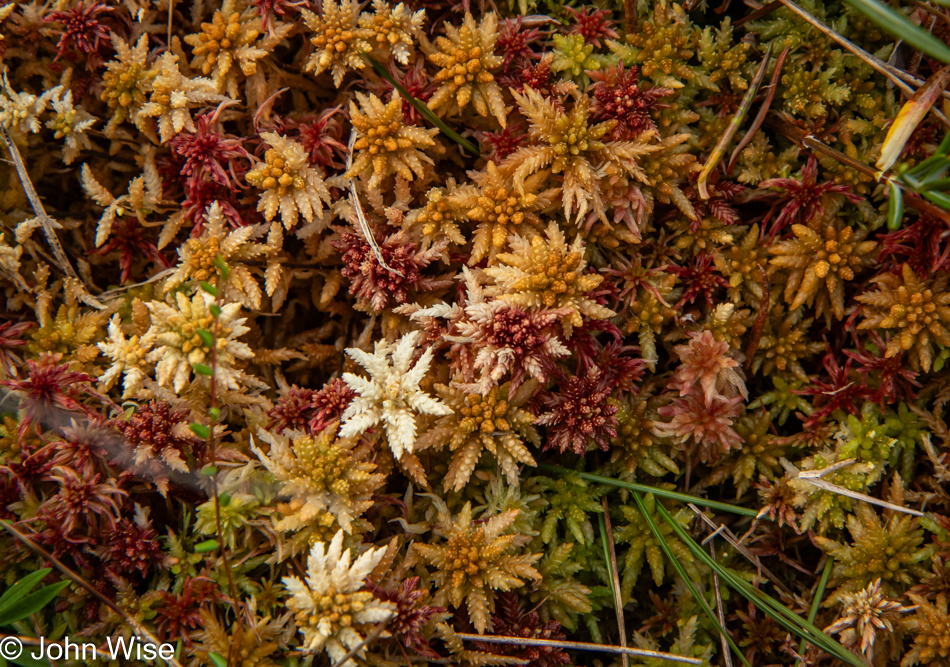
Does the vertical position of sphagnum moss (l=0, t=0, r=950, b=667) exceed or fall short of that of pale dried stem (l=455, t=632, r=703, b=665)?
it exceeds it

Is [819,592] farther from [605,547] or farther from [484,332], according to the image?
[484,332]

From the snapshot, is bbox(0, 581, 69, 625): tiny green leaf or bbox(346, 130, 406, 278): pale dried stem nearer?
bbox(0, 581, 69, 625): tiny green leaf

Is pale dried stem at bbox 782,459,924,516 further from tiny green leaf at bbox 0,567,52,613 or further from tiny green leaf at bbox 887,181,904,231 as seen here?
tiny green leaf at bbox 0,567,52,613

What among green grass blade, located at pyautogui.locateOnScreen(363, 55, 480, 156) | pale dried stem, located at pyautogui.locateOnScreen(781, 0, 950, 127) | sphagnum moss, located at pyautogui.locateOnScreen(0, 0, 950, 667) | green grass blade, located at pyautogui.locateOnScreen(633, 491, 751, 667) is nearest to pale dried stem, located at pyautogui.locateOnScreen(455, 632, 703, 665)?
sphagnum moss, located at pyautogui.locateOnScreen(0, 0, 950, 667)

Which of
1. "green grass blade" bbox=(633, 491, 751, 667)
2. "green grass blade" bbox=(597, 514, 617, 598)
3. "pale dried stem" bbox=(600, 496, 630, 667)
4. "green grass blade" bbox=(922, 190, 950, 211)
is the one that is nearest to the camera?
"green grass blade" bbox=(922, 190, 950, 211)

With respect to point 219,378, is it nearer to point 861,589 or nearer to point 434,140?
point 434,140

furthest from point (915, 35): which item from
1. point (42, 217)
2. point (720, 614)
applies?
point (42, 217)
